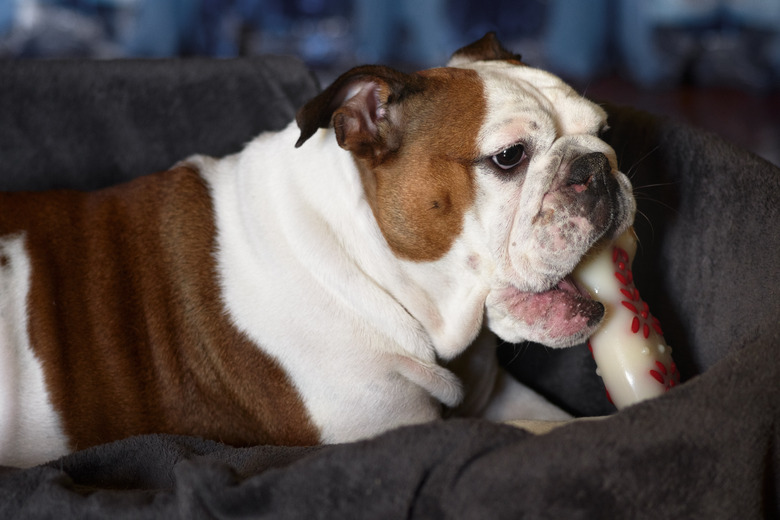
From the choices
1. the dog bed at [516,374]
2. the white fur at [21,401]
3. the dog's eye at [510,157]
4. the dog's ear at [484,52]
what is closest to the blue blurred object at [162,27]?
the dog bed at [516,374]

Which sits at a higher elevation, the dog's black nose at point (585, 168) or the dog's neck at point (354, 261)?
the dog's black nose at point (585, 168)

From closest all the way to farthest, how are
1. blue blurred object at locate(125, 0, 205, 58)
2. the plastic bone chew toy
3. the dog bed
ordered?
the dog bed
the plastic bone chew toy
blue blurred object at locate(125, 0, 205, 58)

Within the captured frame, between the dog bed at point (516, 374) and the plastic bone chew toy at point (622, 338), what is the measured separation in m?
0.14

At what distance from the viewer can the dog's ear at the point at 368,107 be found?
60.8 inches

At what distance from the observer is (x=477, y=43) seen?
2.00m

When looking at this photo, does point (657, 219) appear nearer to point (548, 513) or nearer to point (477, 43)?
point (477, 43)

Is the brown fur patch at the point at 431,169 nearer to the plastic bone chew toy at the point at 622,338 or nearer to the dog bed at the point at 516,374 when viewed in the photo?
the plastic bone chew toy at the point at 622,338

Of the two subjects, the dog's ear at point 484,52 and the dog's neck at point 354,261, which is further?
the dog's ear at point 484,52

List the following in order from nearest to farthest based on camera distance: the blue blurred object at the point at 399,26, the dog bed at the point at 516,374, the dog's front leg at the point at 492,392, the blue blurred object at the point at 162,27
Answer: the dog bed at the point at 516,374 → the dog's front leg at the point at 492,392 → the blue blurred object at the point at 162,27 → the blue blurred object at the point at 399,26

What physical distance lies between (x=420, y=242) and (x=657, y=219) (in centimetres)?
74

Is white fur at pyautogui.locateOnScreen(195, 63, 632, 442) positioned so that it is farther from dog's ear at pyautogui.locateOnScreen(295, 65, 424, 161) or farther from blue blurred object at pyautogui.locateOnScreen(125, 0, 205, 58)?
blue blurred object at pyautogui.locateOnScreen(125, 0, 205, 58)

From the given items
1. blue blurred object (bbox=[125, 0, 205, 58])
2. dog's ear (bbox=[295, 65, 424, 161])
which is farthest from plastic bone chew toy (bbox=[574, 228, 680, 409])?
blue blurred object (bbox=[125, 0, 205, 58])

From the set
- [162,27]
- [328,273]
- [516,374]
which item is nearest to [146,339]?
[328,273]

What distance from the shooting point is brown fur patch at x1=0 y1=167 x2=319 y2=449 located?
5.50 ft
